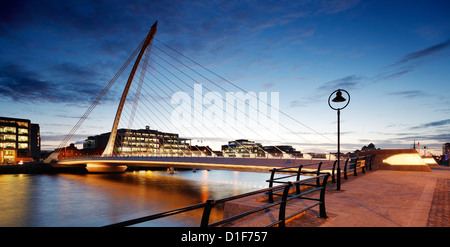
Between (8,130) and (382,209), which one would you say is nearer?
(382,209)

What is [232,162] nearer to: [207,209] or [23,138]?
[207,209]

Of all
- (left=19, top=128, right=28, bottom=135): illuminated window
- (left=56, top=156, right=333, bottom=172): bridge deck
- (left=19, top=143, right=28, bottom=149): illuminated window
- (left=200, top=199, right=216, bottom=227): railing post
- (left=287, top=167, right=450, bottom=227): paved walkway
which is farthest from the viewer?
(left=19, top=128, right=28, bottom=135): illuminated window

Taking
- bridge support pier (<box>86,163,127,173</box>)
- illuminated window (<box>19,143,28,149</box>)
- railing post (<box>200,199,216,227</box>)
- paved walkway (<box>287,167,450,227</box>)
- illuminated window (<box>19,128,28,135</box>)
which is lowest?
bridge support pier (<box>86,163,127,173</box>)

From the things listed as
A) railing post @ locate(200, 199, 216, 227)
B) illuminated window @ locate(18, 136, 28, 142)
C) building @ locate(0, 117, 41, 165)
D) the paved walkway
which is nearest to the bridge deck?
the paved walkway

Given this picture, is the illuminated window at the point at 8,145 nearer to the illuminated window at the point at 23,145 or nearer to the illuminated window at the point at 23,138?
the illuminated window at the point at 23,145

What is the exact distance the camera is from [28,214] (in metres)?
23.7

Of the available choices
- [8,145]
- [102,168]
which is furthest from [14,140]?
[102,168]

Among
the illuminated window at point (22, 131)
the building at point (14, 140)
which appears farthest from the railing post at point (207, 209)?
the illuminated window at point (22, 131)

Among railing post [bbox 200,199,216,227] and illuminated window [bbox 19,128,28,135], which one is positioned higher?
illuminated window [bbox 19,128,28,135]

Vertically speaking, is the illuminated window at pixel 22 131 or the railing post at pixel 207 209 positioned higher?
the illuminated window at pixel 22 131

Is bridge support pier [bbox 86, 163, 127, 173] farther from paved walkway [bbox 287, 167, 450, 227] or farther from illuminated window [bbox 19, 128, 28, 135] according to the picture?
paved walkway [bbox 287, 167, 450, 227]

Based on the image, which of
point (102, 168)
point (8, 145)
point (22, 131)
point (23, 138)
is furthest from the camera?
point (22, 131)
